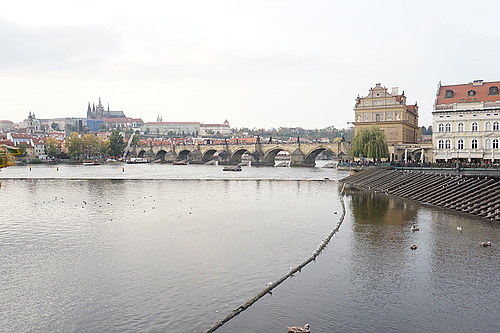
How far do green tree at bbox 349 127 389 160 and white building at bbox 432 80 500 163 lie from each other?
388 inches

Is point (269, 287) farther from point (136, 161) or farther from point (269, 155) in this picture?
point (136, 161)

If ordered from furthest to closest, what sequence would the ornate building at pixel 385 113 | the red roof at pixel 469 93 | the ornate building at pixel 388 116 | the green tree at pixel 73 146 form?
the green tree at pixel 73 146, the ornate building at pixel 385 113, the ornate building at pixel 388 116, the red roof at pixel 469 93

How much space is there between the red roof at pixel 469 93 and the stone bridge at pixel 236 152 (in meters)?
38.8

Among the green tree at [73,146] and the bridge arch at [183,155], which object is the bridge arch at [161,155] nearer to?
the bridge arch at [183,155]

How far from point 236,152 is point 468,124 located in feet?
275

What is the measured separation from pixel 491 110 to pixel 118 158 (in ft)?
432

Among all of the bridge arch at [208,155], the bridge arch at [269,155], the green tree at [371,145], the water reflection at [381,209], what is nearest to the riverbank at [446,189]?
the water reflection at [381,209]

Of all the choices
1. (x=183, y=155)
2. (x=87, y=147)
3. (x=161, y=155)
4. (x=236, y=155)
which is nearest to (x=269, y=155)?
(x=236, y=155)

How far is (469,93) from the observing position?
62750 mm

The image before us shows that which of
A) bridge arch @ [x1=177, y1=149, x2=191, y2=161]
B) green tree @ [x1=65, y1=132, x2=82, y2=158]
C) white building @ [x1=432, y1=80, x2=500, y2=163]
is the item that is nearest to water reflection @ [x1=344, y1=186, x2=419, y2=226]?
white building @ [x1=432, y1=80, x2=500, y2=163]

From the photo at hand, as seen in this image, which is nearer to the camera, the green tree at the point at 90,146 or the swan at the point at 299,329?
the swan at the point at 299,329

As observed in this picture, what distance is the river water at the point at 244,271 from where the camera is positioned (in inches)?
546

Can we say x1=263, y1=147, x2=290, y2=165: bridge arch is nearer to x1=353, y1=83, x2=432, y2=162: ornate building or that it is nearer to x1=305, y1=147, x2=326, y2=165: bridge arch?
x1=305, y1=147, x2=326, y2=165: bridge arch

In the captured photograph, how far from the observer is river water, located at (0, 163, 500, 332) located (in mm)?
13867
